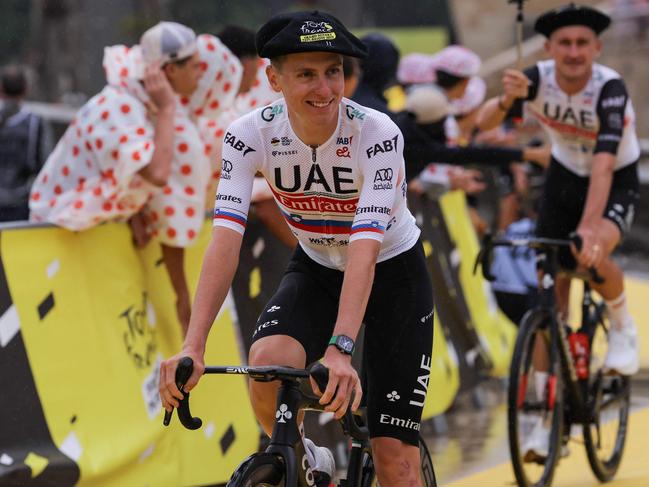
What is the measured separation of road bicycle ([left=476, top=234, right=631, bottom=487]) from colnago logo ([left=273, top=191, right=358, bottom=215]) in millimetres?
2358

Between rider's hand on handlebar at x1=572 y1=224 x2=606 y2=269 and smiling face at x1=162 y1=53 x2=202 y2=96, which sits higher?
smiling face at x1=162 y1=53 x2=202 y2=96

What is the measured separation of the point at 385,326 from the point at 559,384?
8.29ft

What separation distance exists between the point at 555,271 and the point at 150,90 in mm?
2305

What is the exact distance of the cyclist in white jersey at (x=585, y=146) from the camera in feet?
23.5

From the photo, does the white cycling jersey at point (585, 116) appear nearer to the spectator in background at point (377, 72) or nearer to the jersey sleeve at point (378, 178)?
the spectator in background at point (377, 72)

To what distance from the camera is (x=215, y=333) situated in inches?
A: 300

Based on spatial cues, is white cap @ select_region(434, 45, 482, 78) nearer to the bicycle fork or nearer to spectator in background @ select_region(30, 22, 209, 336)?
spectator in background @ select_region(30, 22, 209, 336)

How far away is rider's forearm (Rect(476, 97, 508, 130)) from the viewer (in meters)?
7.72

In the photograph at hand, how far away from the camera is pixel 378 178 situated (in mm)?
4477

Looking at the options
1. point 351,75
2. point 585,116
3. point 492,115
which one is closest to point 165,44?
point 351,75

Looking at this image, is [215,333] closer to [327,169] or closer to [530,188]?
[327,169]

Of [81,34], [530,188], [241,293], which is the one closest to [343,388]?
[241,293]

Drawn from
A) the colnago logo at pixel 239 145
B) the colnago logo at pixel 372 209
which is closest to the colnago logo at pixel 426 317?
the colnago logo at pixel 372 209

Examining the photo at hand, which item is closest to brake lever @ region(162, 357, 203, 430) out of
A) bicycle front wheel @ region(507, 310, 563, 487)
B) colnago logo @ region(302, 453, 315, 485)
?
colnago logo @ region(302, 453, 315, 485)
